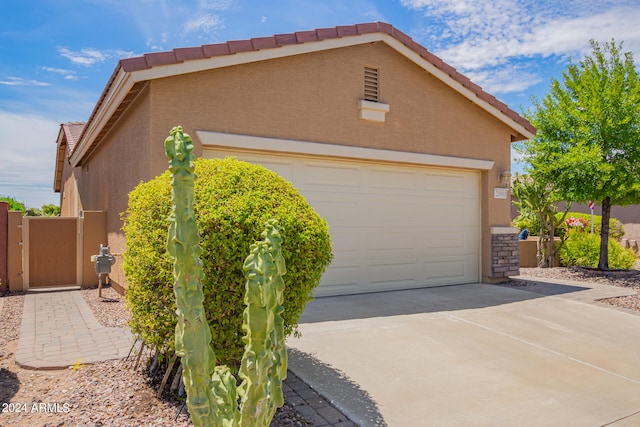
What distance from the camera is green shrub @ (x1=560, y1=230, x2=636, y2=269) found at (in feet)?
44.9

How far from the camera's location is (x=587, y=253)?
13719 millimetres

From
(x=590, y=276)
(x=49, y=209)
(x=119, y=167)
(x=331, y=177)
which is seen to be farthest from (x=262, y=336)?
(x=49, y=209)

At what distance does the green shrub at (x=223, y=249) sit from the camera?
353cm

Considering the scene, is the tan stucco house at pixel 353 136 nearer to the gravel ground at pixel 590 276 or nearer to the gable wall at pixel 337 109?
the gable wall at pixel 337 109

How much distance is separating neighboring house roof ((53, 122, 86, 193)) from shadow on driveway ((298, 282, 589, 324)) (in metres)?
9.70

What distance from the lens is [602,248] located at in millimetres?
12539

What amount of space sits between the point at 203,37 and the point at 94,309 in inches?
194

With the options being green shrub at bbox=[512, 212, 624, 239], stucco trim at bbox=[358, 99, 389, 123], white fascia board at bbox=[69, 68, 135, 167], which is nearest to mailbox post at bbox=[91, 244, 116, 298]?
white fascia board at bbox=[69, 68, 135, 167]

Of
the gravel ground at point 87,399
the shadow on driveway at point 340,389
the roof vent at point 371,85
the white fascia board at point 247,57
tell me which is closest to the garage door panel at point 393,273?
the roof vent at point 371,85

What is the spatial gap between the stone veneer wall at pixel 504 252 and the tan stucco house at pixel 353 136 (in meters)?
0.03

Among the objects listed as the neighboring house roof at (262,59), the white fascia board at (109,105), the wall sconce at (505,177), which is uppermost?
the neighboring house roof at (262,59)

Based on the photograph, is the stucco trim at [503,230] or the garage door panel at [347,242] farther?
the stucco trim at [503,230]

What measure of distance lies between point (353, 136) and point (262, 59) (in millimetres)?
2203

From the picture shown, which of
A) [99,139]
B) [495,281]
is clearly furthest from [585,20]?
[99,139]
